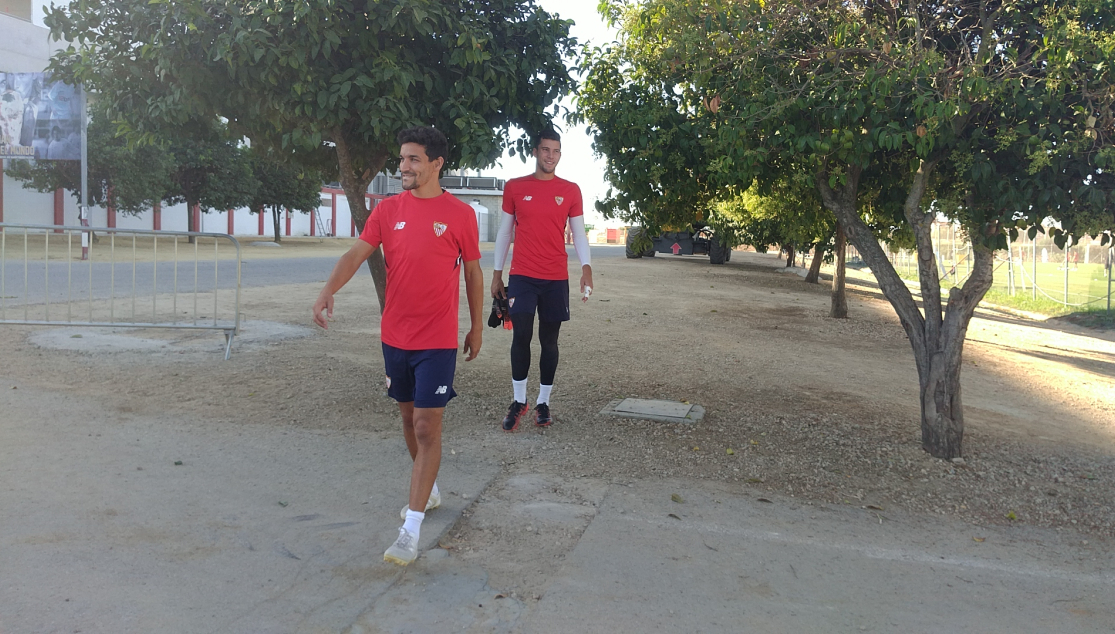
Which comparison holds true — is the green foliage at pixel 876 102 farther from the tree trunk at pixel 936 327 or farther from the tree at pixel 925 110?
the tree trunk at pixel 936 327

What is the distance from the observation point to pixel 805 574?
11.6ft

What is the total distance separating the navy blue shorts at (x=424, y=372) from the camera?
3533 millimetres

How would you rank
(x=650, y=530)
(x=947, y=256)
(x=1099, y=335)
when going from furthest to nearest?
(x=947, y=256)
(x=1099, y=335)
(x=650, y=530)

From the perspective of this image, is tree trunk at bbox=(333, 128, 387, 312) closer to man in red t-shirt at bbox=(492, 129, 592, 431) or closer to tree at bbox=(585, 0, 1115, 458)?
man in red t-shirt at bbox=(492, 129, 592, 431)

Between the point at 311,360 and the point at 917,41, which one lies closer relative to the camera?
the point at 917,41

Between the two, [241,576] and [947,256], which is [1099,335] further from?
[241,576]

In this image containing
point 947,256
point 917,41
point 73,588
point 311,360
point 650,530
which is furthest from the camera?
point 947,256

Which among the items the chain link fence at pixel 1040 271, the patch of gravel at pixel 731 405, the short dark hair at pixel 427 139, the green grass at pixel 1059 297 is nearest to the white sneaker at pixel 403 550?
the patch of gravel at pixel 731 405

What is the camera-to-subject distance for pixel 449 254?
3609mm

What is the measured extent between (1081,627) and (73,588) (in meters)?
3.68

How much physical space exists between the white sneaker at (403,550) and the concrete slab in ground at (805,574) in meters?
0.58

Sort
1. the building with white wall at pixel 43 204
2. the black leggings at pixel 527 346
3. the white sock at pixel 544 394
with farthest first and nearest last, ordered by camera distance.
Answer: the building with white wall at pixel 43 204 → the white sock at pixel 544 394 → the black leggings at pixel 527 346

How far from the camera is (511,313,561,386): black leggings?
547 cm

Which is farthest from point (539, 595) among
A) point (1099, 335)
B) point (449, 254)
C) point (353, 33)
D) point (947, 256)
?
point (947, 256)
